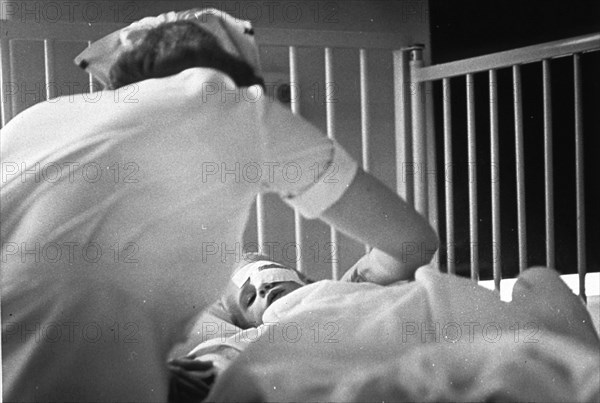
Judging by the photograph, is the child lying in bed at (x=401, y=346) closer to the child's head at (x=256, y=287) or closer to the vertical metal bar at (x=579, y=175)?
the child's head at (x=256, y=287)

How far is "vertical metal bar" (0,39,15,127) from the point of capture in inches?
34.8

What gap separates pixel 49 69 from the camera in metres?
0.89

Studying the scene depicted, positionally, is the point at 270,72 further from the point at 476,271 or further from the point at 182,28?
the point at 476,271

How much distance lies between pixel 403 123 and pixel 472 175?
0.12 metres

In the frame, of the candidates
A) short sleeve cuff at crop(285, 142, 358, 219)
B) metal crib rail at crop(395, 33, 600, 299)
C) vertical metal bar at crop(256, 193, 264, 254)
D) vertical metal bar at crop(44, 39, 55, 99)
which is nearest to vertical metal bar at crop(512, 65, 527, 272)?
metal crib rail at crop(395, 33, 600, 299)

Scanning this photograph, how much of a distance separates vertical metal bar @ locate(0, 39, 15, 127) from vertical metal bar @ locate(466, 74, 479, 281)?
56cm

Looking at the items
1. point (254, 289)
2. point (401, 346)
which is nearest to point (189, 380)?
point (254, 289)

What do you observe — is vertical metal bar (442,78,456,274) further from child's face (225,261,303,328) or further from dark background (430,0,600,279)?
child's face (225,261,303,328)

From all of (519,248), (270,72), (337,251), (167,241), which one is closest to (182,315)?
(167,241)

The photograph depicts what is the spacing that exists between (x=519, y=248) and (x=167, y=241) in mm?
464

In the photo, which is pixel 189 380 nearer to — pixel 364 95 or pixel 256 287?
pixel 256 287

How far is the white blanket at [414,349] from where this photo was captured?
3.06 feet

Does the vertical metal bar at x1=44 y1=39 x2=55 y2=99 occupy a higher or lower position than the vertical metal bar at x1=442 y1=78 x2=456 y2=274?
higher

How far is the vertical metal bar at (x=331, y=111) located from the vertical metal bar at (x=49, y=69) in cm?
32
